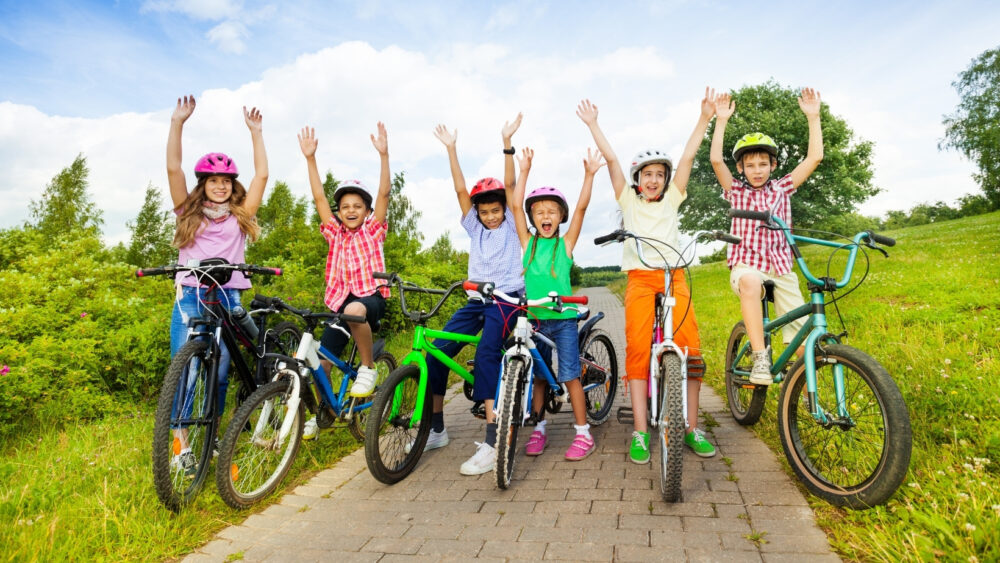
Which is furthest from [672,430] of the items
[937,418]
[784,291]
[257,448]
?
[257,448]

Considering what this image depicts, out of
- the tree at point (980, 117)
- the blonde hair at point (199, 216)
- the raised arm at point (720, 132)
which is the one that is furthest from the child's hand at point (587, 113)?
the tree at point (980, 117)

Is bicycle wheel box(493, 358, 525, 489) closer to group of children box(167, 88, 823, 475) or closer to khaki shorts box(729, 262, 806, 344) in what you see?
group of children box(167, 88, 823, 475)

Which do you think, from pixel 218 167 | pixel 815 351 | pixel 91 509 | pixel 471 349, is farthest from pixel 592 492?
pixel 471 349

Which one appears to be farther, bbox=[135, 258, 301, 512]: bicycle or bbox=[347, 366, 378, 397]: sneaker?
bbox=[347, 366, 378, 397]: sneaker

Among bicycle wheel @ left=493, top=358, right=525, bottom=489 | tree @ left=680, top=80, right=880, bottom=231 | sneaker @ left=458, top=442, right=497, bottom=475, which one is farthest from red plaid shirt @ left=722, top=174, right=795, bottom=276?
tree @ left=680, top=80, right=880, bottom=231

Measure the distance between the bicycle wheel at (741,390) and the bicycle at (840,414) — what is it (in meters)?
0.74

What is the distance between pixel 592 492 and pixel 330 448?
221 centimetres

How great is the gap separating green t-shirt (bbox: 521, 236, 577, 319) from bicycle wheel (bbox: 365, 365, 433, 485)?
1051 millimetres

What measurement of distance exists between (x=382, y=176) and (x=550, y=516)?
3.02 metres

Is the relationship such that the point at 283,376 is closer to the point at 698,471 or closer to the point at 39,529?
the point at 39,529

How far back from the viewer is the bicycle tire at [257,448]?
3188mm

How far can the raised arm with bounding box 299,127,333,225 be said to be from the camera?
15.0 feet

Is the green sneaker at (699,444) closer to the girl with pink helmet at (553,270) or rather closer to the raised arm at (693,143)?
the girl with pink helmet at (553,270)

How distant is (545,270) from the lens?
13.8 feet
